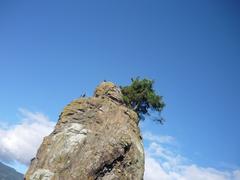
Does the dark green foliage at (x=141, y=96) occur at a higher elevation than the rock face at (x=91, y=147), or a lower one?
higher

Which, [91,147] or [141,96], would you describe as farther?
[141,96]

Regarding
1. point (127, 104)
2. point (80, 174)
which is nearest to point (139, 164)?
point (80, 174)

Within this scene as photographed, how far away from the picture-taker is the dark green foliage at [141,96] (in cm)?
5762

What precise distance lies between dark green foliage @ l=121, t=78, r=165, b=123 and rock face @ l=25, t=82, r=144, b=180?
10.1 metres

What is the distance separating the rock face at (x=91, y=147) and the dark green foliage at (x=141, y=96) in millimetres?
10140

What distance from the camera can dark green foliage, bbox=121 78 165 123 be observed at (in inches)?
Result: 2269

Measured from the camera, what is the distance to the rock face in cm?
3600

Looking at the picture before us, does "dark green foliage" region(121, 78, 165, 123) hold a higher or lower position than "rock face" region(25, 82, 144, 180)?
higher

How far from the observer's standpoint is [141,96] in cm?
5762

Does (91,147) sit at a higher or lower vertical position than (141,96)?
lower

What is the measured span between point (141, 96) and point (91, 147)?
863 inches

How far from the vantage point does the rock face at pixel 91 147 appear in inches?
A: 1417

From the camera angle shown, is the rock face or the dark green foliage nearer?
the rock face

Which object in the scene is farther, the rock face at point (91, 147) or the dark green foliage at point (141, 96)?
the dark green foliage at point (141, 96)
